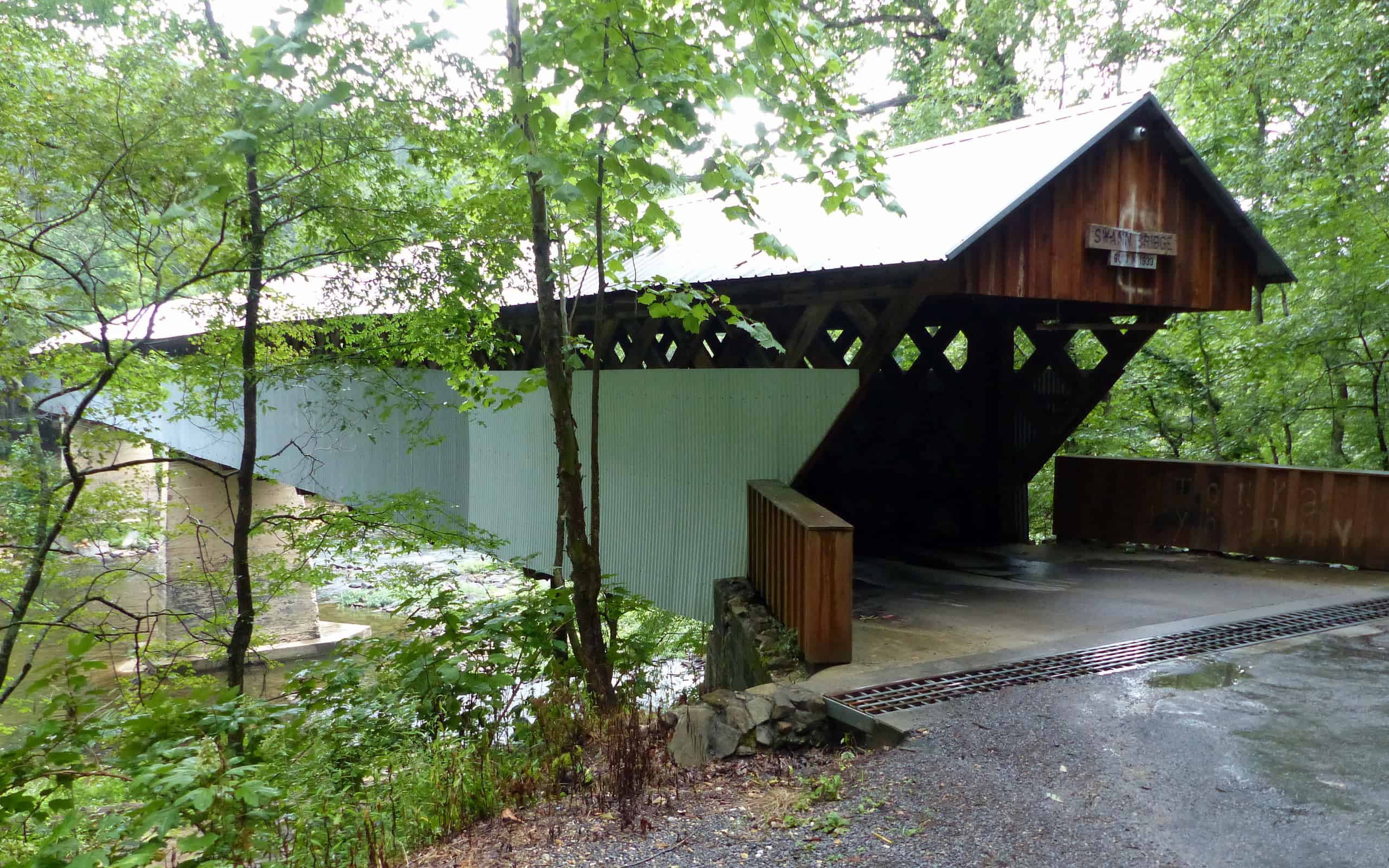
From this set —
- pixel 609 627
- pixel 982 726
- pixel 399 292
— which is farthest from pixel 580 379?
pixel 982 726

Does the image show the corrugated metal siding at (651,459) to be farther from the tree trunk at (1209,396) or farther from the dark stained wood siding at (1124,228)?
the tree trunk at (1209,396)

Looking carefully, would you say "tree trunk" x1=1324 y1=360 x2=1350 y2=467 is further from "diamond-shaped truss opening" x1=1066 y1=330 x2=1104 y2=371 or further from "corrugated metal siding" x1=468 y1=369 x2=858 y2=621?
"corrugated metal siding" x1=468 y1=369 x2=858 y2=621

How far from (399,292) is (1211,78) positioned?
11.0m

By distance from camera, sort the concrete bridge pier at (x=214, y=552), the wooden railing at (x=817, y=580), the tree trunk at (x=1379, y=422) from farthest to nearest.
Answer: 1. the concrete bridge pier at (x=214, y=552)
2. the tree trunk at (x=1379, y=422)
3. the wooden railing at (x=817, y=580)

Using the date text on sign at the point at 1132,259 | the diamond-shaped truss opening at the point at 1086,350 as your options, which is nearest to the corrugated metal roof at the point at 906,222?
the date text on sign at the point at 1132,259

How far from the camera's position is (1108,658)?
5148 mm

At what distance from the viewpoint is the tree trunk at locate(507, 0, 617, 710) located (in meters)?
5.49

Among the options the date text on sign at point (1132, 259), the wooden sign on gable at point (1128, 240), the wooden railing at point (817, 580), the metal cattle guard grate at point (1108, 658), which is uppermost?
the wooden sign on gable at point (1128, 240)

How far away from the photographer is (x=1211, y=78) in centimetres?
1238

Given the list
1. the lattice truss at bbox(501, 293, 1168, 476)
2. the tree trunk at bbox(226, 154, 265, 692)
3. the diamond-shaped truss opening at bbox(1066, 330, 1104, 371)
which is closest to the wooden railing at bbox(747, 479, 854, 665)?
the lattice truss at bbox(501, 293, 1168, 476)

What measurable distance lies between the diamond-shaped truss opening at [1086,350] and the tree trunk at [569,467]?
34.3 feet

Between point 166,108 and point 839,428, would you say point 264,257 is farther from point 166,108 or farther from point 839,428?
point 839,428

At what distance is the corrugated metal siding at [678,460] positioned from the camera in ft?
22.5

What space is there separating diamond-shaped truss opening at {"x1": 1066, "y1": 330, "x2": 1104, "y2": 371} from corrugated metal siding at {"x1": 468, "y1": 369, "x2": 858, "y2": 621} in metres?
8.34
